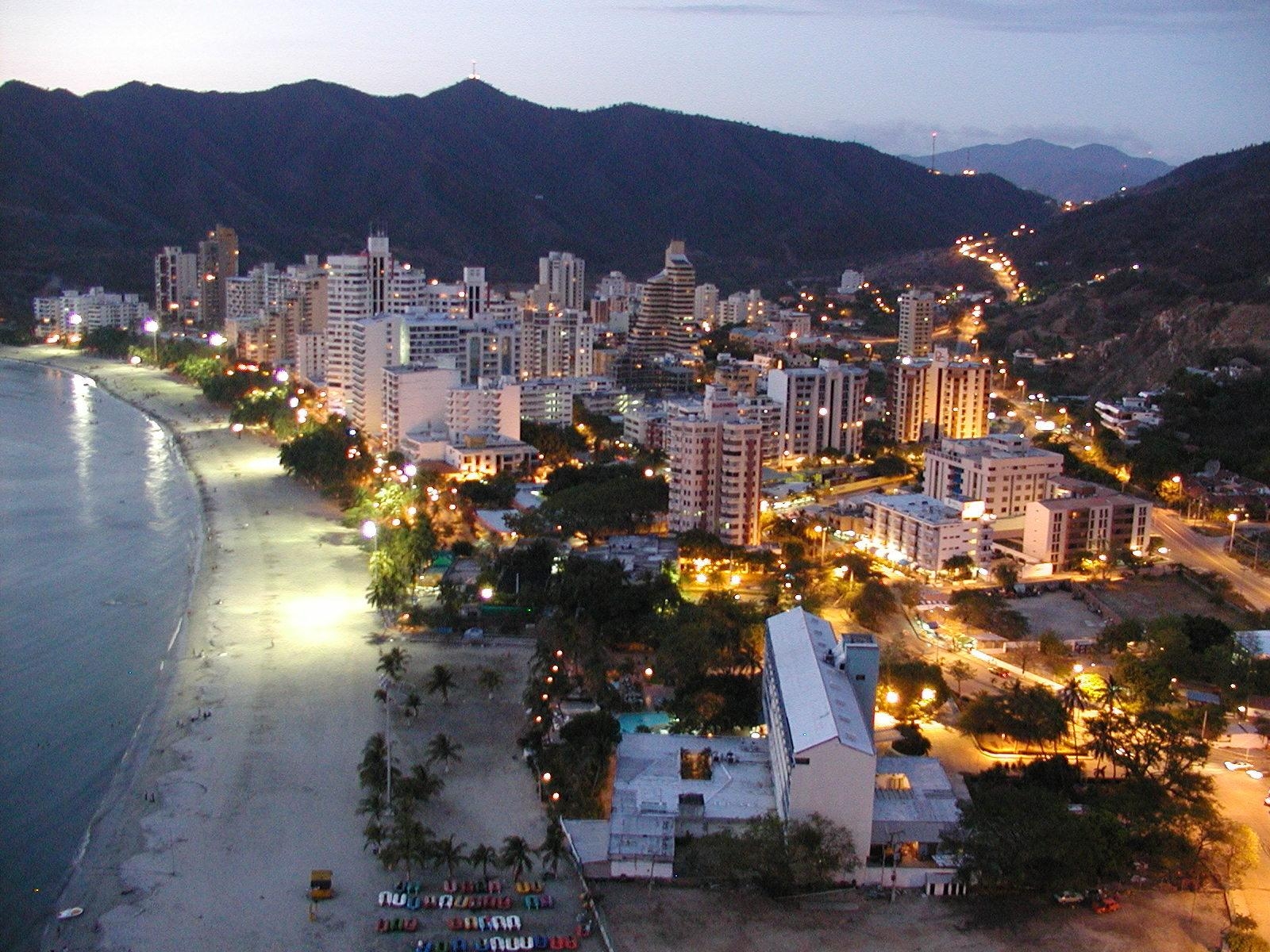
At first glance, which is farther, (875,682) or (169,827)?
(875,682)

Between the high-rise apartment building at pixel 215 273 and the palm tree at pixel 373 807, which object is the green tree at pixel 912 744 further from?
the high-rise apartment building at pixel 215 273

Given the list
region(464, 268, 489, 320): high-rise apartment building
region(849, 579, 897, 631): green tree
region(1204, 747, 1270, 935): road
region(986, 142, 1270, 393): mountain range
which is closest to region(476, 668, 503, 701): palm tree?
region(849, 579, 897, 631): green tree

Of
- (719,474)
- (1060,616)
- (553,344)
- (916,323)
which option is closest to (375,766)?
(719,474)

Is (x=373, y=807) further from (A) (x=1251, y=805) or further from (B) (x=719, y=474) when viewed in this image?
(B) (x=719, y=474)

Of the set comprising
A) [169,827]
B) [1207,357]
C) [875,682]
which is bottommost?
[169,827]

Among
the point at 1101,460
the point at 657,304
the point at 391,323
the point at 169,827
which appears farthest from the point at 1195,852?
the point at 657,304

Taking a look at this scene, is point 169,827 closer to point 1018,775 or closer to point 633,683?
point 633,683

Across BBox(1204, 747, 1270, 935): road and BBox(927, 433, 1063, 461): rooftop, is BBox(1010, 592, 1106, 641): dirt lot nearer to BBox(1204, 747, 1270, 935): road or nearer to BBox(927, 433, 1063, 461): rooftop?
BBox(927, 433, 1063, 461): rooftop
